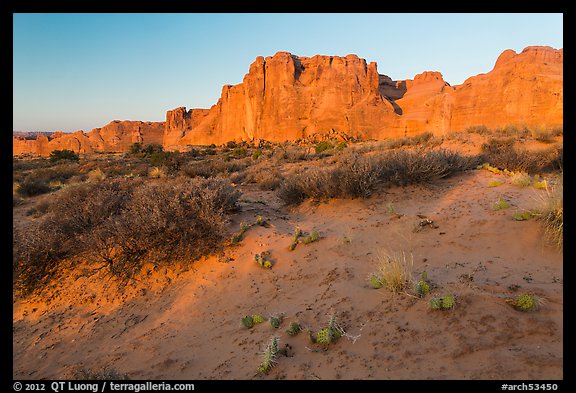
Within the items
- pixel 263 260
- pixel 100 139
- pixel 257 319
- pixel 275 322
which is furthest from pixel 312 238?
pixel 100 139

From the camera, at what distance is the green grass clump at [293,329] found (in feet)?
10.2

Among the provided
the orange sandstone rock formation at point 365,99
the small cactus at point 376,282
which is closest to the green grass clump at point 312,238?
the small cactus at point 376,282

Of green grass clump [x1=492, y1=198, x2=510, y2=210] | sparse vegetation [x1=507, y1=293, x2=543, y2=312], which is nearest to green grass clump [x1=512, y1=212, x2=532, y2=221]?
green grass clump [x1=492, y1=198, x2=510, y2=210]

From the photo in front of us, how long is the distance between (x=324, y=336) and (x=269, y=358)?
1.70ft

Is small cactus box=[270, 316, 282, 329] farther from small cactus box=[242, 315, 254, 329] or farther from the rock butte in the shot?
the rock butte

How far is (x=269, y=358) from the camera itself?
2.66 m

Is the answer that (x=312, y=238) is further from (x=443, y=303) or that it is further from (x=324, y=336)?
(x=443, y=303)

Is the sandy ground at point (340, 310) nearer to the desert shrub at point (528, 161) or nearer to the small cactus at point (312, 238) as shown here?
the small cactus at point (312, 238)

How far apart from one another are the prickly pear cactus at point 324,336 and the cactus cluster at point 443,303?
940 millimetres

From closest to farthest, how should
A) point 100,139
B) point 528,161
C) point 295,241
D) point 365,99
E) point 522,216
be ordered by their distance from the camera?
point 522,216 → point 295,241 → point 528,161 → point 365,99 → point 100,139

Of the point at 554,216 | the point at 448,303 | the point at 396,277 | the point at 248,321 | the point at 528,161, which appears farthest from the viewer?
the point at 528,161

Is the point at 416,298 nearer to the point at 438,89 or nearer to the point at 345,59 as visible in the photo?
the point at 345,59

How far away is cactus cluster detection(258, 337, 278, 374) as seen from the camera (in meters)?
2.63
